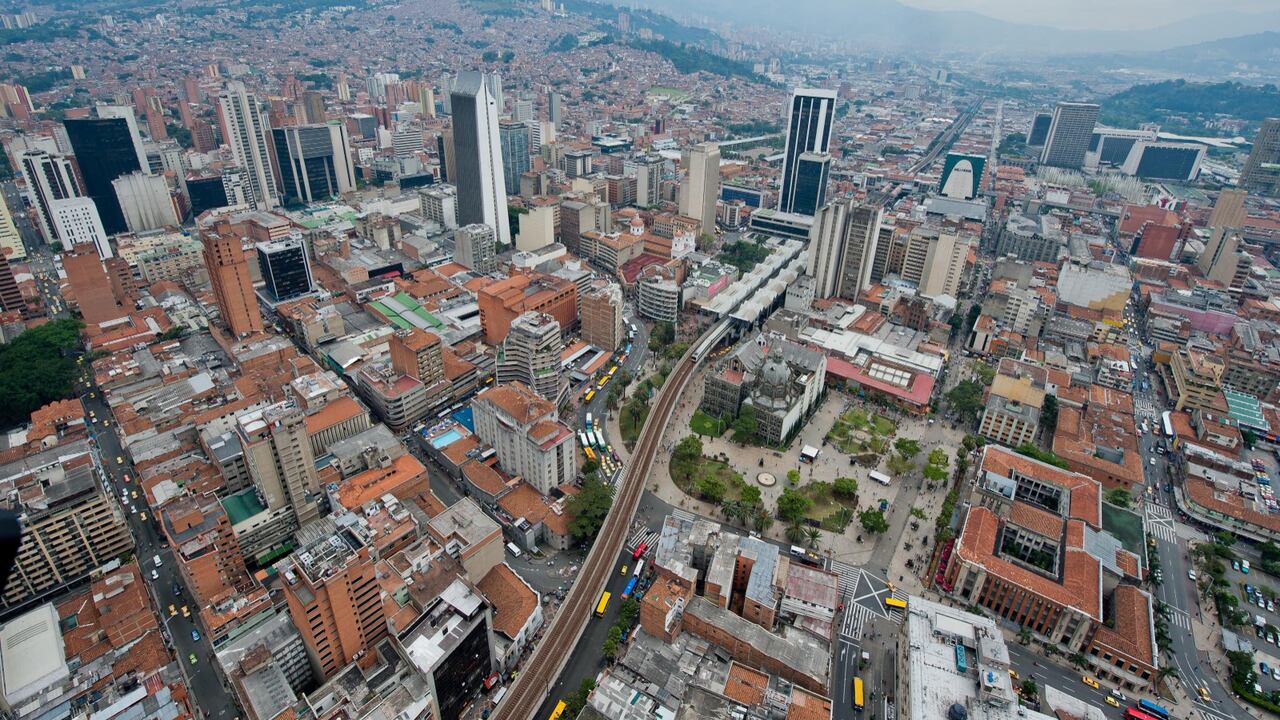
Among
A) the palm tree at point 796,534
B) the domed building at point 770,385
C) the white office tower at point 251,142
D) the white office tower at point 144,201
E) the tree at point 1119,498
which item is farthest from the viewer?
the white office tower at point 251,142

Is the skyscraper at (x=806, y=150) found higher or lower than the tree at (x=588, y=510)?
higher

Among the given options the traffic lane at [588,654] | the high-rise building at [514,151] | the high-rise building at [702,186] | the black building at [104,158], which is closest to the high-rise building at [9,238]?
the black building at [104,158]

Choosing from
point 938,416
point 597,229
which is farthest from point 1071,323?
point 597,229

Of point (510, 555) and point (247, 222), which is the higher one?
point (247, 222)

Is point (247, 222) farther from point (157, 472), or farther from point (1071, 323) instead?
point (1071, 323)

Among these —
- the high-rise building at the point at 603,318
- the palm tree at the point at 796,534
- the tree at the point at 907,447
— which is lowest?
the palm tree at the point at 796,534

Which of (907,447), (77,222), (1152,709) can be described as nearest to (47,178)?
(77,222)

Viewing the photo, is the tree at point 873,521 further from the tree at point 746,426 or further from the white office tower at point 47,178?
the white office tower at point 47,178

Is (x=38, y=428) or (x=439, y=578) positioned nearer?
(x=439, y=578)
